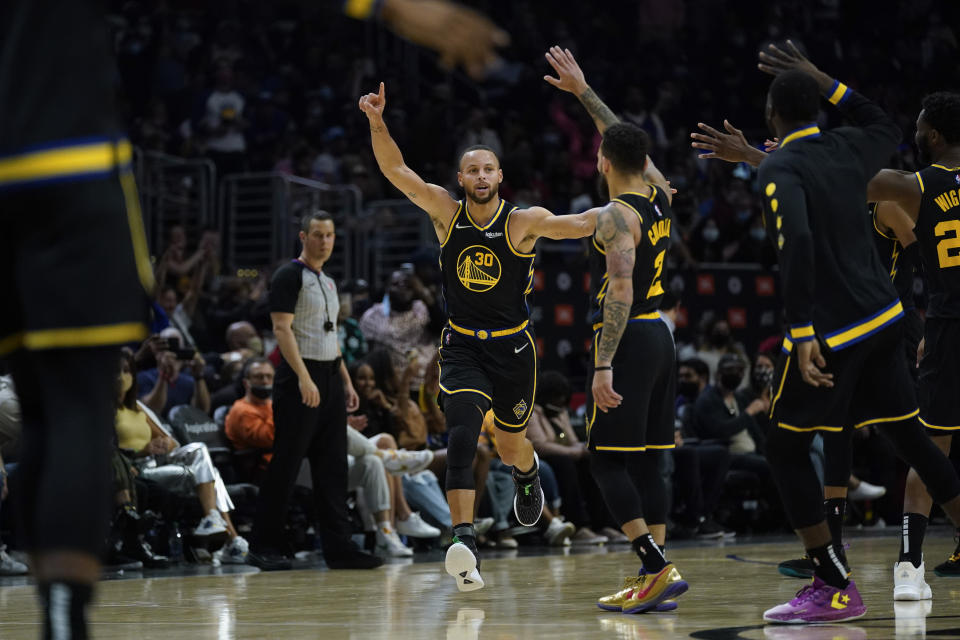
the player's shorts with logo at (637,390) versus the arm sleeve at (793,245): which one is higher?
the arm sleeve at (793,245)

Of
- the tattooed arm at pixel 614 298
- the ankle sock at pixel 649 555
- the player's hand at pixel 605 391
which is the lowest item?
the ankle sock at pixel 649 555

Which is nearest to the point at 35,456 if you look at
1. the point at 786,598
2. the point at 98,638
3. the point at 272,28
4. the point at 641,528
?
the point at 98,638

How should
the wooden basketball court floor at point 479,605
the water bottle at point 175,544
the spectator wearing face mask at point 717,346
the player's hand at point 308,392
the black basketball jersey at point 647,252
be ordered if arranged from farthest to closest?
the spectator wearing face mask at point 717,346 → the water bottle at point 175,544 → the player's hand at point 308,392 → the black basketball jersey at point 647,252 → the wooden basketball court floor at point 479,605

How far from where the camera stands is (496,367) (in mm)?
7023

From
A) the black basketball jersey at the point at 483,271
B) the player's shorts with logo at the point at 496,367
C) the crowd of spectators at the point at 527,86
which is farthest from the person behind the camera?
the crowd of spectators at the point at 527,86

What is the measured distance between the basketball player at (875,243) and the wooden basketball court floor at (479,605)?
1.40ft

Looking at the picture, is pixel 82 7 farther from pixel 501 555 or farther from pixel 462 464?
pixel 501 555

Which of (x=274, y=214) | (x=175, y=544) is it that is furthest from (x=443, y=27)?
(x=274, y=214)

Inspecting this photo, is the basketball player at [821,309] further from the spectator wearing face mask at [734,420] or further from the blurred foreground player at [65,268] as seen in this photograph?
the spectator wearing face mask at [734,420]

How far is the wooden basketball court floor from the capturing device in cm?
498

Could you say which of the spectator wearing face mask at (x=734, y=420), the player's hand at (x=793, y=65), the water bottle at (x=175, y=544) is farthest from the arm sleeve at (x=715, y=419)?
the player's hand at (x=793, y=65)

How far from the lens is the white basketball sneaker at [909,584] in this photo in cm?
577

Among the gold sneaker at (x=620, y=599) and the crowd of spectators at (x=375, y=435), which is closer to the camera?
the gold sneaker at (x=620, y=599)

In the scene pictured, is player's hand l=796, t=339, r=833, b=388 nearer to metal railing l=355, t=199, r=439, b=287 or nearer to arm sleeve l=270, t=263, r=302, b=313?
arm sleeve l=270, t=263, r=302, b=313
